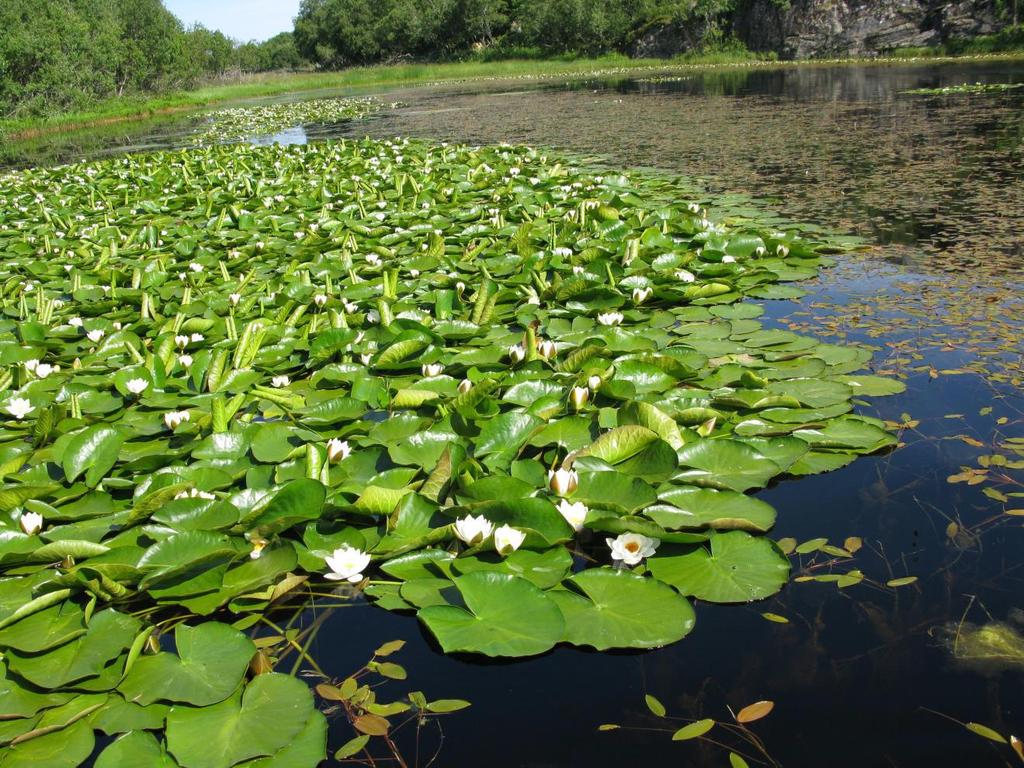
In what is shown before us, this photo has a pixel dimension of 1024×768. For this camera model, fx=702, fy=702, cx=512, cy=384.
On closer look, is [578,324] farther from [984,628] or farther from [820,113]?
[820,113]

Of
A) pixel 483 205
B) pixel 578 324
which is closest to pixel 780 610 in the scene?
pixel 578 324

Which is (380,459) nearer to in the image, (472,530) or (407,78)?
(472,530)

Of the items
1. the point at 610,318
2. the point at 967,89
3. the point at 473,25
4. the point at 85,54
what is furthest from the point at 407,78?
the point at 610,318

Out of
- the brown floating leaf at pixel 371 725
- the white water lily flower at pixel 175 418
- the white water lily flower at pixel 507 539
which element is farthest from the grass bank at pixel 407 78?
the brown floating leaf at pixel 371 725

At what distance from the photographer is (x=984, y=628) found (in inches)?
52.3

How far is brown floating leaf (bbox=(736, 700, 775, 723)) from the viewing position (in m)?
1.19

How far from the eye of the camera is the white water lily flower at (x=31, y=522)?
5.83ft

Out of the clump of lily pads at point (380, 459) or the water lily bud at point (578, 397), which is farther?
the water lily bud at point (578, 397)

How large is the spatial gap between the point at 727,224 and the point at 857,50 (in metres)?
25.0

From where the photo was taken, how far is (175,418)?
226 centimetres

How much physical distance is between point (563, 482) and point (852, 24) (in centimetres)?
2877

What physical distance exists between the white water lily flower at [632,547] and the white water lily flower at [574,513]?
0.29 feet

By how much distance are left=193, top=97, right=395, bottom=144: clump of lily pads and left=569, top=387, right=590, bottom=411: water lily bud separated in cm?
1222

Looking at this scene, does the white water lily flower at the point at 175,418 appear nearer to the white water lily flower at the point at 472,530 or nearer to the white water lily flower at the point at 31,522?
the white water lily flower at the point at 31,522
